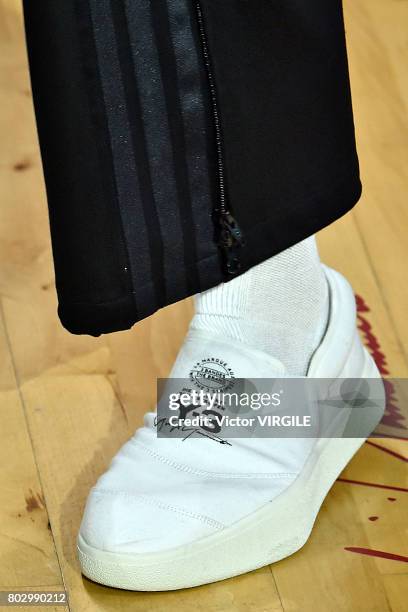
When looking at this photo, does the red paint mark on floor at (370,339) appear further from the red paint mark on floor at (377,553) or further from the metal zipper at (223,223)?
the metal zipper at (223,223)

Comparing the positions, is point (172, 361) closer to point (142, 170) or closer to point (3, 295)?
point (3, 295)

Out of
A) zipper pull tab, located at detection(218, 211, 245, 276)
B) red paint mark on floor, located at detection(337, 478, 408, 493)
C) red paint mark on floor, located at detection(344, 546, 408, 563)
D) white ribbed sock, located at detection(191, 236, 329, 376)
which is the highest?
zipper pull tab, located at detection(218, 211, 245, 276)

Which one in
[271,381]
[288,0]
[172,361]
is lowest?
[172,361]

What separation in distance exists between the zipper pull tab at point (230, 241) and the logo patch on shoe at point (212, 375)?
134mm

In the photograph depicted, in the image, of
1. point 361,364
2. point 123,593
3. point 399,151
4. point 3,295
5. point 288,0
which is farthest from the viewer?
point 399,151

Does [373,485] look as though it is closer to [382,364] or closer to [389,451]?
[389,451]

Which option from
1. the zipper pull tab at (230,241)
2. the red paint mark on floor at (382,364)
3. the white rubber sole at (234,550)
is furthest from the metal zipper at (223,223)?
the red paint mark on floor at (382,364)

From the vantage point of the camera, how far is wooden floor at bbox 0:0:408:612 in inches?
35.7

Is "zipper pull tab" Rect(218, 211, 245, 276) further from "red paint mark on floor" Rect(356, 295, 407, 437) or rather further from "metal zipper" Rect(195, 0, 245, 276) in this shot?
"red paint mark on floor" Rect(356, 295, 407, 437)

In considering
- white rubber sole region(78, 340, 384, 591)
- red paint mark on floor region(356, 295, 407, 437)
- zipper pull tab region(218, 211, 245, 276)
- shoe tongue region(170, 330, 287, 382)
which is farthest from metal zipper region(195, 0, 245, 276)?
red paint mark on floor region(356, 295, 407, 437)

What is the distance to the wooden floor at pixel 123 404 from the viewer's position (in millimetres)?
906

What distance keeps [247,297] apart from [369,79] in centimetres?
77

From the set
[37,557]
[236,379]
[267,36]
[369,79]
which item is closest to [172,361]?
[236,379]

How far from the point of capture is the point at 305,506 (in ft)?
3.14
